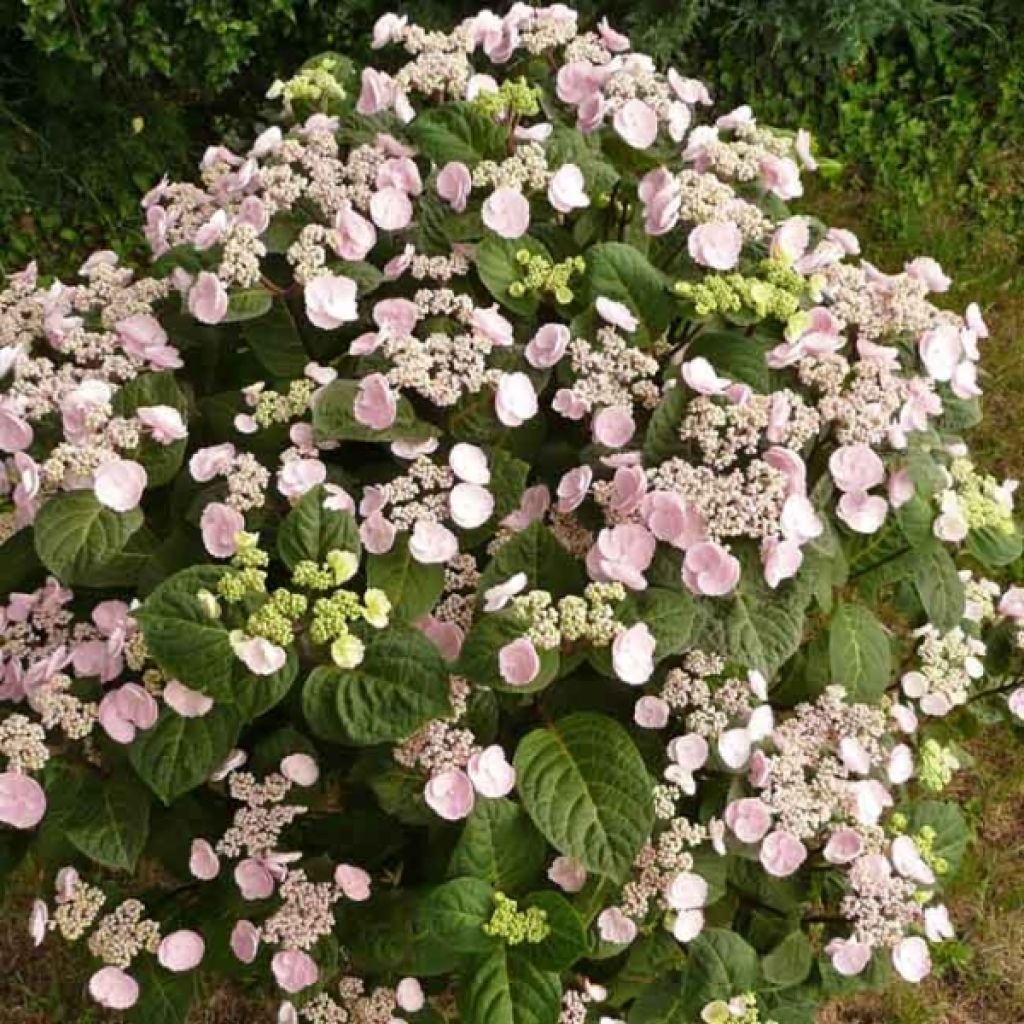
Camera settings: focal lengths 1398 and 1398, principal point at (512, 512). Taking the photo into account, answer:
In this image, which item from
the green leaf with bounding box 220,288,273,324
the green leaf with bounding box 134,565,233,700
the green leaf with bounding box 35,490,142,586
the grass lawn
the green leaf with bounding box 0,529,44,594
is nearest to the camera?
the green leaf with bounding box 134,565,233,700

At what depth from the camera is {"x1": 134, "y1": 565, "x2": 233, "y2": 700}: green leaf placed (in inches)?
54.9

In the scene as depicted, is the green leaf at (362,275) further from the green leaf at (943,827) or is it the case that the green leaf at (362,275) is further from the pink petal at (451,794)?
the green leaf at (943,827)

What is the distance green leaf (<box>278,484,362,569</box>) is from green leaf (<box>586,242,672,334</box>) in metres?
0.42

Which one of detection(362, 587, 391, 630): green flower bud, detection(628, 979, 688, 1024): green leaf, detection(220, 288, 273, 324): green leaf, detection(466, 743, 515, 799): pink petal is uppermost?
detection(220, 288, 273, 324): green leaf

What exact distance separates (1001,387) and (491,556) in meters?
2.53

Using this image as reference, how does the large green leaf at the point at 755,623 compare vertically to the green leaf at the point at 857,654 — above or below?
above

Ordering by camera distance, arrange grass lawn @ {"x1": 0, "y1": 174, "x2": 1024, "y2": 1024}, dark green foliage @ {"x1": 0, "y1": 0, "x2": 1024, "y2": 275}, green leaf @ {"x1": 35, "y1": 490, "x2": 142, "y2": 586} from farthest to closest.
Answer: dark green foliage @ {"x1": 0, "y1": 0, "x2": 1024, "y2": 275} → grass lawn @ {"x1": 0, "y1": 174, "x2": 1024, "y2": 1024} → green leaf @ {"x1": 35, "y1": 490, "x2": 142, "y2": 586}

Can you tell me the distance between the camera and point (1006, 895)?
292cm

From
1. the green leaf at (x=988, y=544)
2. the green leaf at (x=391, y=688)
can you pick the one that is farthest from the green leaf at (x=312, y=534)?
the green leaf at (x=988, y=544)

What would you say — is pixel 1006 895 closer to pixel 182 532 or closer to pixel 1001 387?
pixel 1001 387

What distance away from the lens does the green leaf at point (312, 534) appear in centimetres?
146

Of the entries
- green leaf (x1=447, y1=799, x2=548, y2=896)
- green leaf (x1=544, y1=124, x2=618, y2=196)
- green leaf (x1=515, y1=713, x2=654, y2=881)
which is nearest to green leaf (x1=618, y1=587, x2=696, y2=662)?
green leaf (x1=515, y1=713, x2=654, y2=881)

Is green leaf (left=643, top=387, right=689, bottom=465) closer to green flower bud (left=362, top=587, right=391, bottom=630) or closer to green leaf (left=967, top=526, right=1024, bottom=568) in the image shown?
green flower bud (left=362, top=587, right=391, bottom=630)

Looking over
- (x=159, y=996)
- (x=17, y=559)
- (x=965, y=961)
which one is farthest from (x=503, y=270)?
(x=965, y=961)
